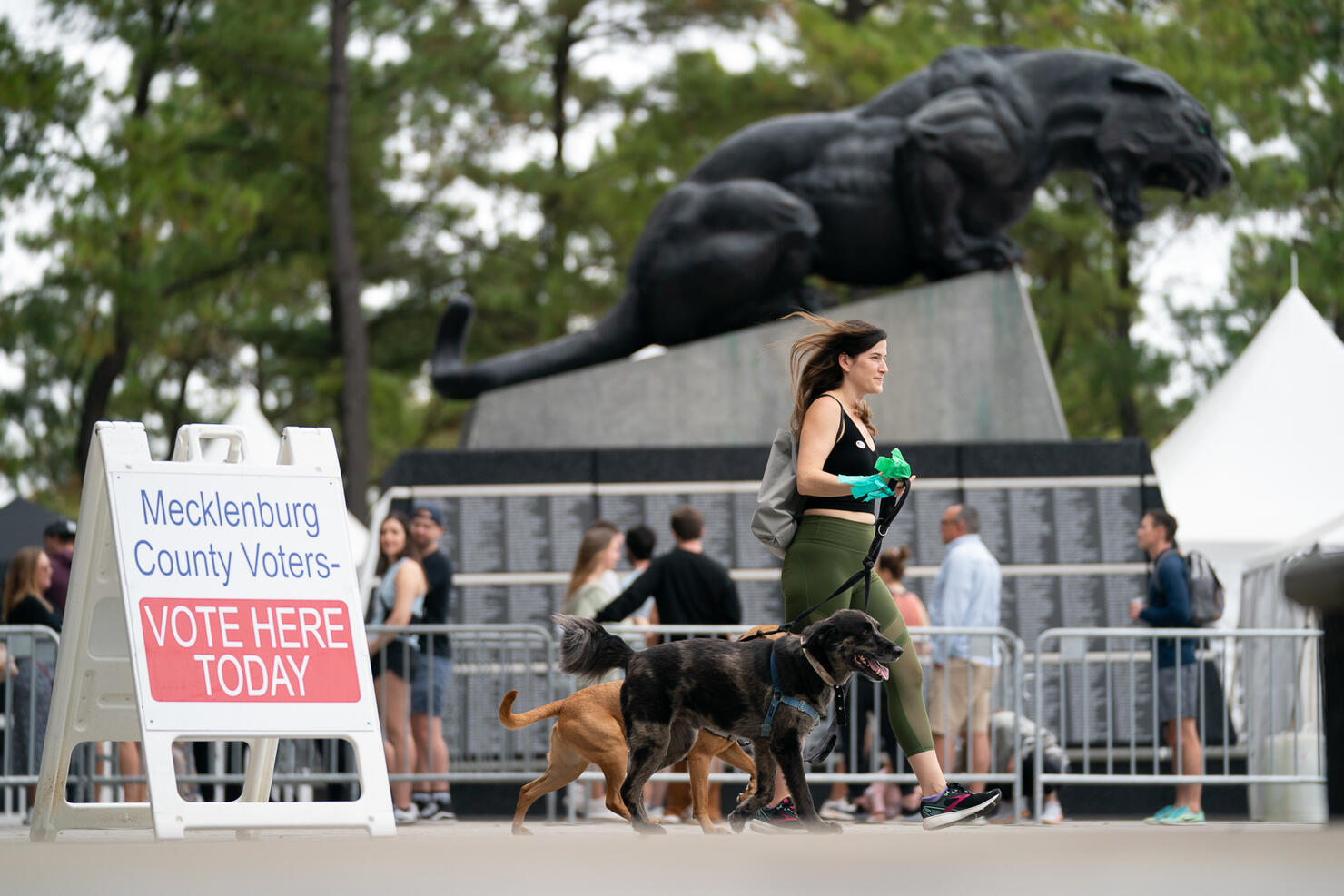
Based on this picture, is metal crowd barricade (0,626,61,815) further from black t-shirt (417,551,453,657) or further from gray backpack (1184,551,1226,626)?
gray backpack (1184,551,1226,626)

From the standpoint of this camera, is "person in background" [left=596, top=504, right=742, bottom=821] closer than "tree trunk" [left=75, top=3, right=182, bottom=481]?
Yes

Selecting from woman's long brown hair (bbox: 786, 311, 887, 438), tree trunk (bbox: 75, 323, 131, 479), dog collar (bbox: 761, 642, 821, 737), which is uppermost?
tree trunk (bbox: 75, 323, 131, 479)

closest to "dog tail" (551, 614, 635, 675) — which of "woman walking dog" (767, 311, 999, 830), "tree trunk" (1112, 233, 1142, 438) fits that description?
"woman walking dog" (767, 311, 999, 830)

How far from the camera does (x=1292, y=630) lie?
403 inches

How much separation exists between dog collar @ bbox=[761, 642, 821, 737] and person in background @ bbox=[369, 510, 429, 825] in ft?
12.9

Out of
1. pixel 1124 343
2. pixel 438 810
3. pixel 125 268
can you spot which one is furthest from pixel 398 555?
pixel 1124 343

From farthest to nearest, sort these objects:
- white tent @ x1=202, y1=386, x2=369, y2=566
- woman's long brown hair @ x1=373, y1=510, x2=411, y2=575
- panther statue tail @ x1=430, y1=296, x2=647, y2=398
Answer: white tent @ x1=202, y1=386, x2=369, y2=566 < panther statue tail @ x1=430, y1=296, x2=647, y2=398 < woman's long brown hair @ x1=373, y1=510, x2=411, y2=575

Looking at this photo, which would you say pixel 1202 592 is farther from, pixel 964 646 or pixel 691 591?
pixel 691 591

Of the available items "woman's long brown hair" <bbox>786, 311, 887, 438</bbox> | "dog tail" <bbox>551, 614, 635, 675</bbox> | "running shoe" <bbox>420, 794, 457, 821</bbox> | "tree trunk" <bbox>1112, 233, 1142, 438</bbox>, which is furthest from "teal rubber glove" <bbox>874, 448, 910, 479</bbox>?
"tree trunk" <bbox>1112, 233, 1142, 438</bbox>

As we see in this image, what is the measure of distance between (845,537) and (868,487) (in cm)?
33

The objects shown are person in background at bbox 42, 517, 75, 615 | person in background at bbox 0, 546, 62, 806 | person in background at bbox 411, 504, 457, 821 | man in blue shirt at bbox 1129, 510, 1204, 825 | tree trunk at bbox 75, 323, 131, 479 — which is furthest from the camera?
tree trunk at bbox 75, 323, 131, 479

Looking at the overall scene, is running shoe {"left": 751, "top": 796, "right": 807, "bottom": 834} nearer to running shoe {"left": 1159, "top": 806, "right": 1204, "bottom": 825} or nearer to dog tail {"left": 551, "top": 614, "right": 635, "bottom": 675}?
dog tail {"left": 551, "top": 614, "right": 635, "bottom": 675}

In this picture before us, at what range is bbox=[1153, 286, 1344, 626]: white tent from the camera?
15.9m

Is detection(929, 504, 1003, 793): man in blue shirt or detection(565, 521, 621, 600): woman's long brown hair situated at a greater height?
detection(565, 521, 621, 600): woman's long brown hair
